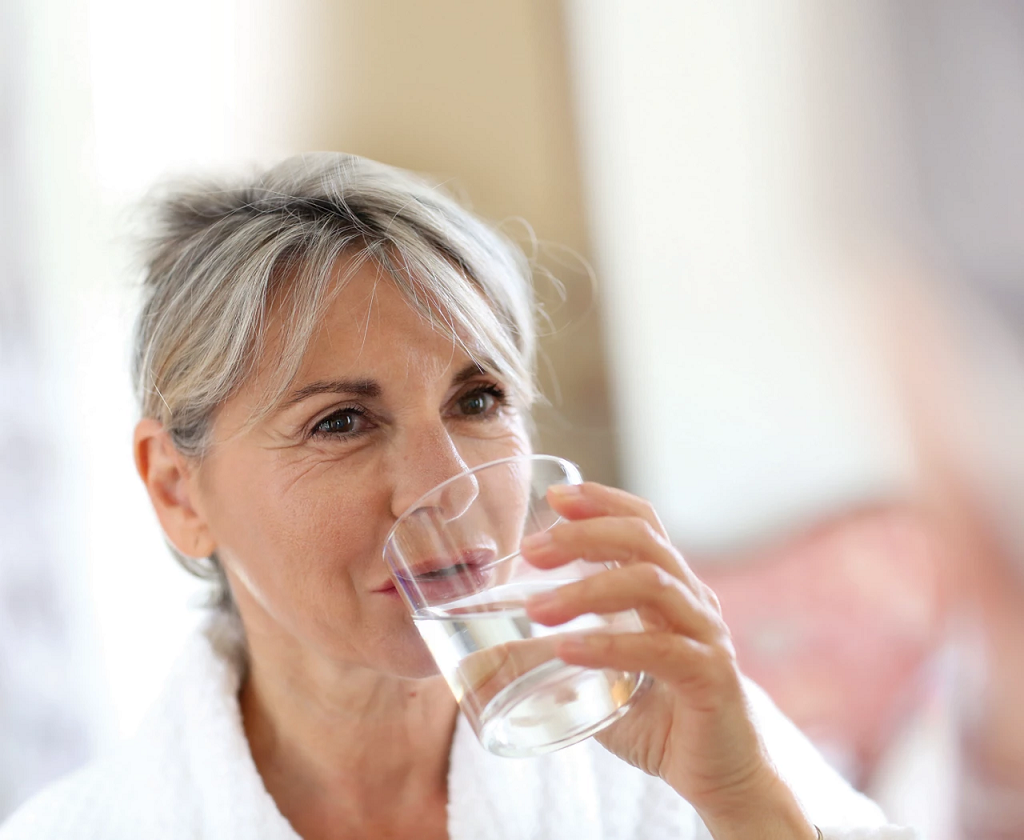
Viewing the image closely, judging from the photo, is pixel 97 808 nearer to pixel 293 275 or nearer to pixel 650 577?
pixel 293 275

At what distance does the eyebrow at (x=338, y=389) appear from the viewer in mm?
992

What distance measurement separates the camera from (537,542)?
2.33ft

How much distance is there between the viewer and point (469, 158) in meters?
2.12

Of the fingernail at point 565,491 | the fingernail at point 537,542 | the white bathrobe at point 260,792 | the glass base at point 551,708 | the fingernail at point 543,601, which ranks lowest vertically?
the white bathrobe at point 260,792

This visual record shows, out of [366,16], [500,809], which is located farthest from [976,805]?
[366,16]

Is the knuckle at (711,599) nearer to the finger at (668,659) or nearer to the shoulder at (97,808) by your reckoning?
the finger at (668,659)

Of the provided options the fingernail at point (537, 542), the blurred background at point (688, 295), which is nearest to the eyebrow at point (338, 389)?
the fingernail at point (537, 542)

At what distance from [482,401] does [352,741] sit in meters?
0.45

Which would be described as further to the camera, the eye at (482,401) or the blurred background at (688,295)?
the blurred background at (688,295)

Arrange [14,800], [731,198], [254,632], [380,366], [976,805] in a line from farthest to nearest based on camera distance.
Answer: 1. [731,198]
2. [976,805]
3. [14,800]
4. [254,632]
5. [380,366]

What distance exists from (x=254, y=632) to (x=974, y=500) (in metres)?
1.31

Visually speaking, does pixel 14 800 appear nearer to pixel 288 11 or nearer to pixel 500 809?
pixel 500 809

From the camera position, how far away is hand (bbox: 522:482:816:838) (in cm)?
70

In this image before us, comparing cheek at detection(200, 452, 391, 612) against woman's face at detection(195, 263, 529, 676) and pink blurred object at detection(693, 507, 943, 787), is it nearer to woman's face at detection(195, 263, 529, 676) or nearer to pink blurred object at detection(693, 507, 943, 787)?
woman's face at detection(195, 263, 529, 676)
